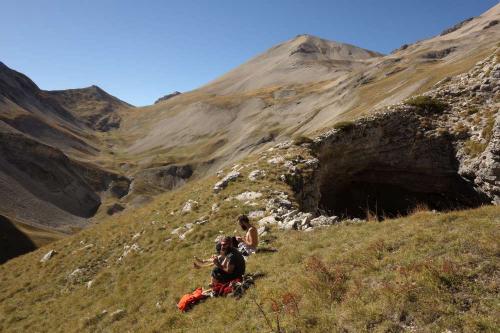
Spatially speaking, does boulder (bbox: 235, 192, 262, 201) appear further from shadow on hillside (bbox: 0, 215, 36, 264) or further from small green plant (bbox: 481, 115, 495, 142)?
shadow on hillside (bbox: 0, 215, 36, 264)

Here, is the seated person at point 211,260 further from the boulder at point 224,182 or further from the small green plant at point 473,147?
the small green plant at point 473,147

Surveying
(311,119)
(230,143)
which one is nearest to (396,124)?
(311,119)

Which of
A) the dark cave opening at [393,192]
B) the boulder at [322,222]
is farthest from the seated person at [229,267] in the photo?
the dark cave opening at [393,192]

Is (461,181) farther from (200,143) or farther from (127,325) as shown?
(200,143)

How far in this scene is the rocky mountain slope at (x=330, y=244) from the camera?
9898 millimetres

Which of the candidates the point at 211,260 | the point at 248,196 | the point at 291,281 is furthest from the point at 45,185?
the point at 291,281

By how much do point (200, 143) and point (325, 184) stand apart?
130 m

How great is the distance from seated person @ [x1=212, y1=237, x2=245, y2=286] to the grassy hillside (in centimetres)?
91

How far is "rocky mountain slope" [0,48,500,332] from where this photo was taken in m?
9.90

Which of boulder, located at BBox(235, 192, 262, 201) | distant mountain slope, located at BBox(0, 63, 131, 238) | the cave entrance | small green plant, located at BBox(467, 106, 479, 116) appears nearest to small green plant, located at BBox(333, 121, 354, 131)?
the cave entrance

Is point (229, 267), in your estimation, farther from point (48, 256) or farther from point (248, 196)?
point (48, 256)

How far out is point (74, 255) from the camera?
1121 inches

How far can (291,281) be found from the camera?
12305mm

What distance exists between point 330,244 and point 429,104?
28.3m
